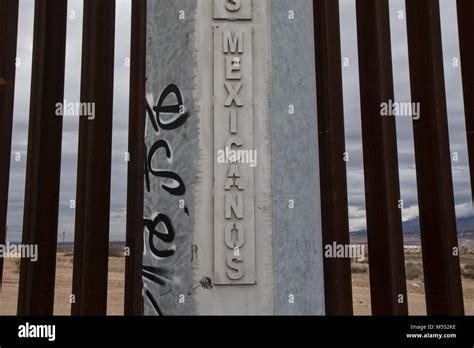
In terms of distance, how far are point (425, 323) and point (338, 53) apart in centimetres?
285

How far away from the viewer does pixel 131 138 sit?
459 centimetres

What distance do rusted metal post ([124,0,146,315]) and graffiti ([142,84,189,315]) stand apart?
178 millimetres

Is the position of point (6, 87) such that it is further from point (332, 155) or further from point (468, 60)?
point (468, 60)

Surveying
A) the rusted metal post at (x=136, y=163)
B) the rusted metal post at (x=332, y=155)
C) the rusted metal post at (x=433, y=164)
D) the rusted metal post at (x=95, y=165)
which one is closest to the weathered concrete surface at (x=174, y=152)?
the rusted metal post at (x=136, y=163)

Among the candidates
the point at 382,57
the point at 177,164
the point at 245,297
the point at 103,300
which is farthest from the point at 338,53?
the point at 103,300

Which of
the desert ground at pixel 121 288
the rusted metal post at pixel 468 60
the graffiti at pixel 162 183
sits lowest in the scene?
the desert ground at pixel 121 288

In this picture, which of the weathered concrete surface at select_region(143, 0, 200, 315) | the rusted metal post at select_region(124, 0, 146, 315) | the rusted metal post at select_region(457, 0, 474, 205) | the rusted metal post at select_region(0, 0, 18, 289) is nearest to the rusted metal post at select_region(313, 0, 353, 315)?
the weathered concrete surface at select_region(143, 0, 200, 315)

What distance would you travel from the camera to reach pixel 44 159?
4590 millimetres

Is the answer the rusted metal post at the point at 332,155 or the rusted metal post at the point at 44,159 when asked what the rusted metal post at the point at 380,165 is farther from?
the rusted metal post at the point at 44,159

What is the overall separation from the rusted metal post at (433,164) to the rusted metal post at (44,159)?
3.86m

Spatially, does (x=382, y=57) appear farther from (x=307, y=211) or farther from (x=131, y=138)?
(x=131, y=138)

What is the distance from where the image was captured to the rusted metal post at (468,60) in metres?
4.89

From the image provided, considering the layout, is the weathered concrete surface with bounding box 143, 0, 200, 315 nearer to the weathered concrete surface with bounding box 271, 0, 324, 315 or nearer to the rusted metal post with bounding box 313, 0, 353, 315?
the weathered concrete surface with bounding box 271, 0, 324, 315

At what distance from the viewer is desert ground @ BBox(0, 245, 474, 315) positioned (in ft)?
46.9
